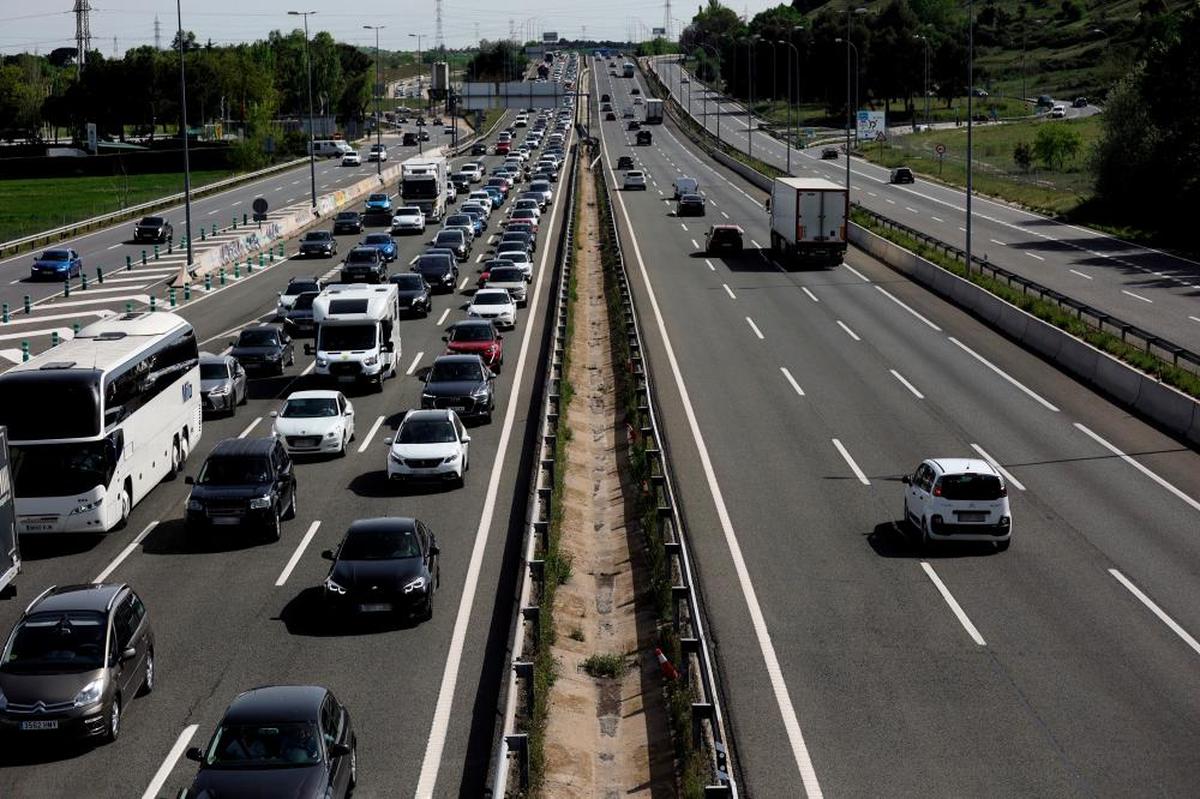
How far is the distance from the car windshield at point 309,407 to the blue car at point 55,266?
3749 centimetres

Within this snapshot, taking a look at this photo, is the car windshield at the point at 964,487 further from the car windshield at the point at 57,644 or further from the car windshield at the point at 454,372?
the car windshield at the point at 454,372

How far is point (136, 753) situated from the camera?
55.8 ft

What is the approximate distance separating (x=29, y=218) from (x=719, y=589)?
8931 cm

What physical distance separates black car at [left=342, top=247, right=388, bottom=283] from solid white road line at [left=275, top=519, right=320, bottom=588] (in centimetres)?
3179

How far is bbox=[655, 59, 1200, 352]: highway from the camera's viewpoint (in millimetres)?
51188

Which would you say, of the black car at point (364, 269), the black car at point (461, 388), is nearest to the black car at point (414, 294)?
the black car at point (364, 269)

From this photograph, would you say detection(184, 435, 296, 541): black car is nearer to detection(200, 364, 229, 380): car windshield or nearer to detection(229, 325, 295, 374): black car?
detection(200, 364, 229, 380): car windshield

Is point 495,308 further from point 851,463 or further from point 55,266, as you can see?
point 55,266

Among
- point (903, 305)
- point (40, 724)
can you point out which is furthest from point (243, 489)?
point (903, 305)

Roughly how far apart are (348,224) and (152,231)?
1052 centimetres

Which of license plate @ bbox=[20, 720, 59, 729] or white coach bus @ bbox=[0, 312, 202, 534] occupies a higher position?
white coach bus @ bbox=[0, 312, 202, 534]

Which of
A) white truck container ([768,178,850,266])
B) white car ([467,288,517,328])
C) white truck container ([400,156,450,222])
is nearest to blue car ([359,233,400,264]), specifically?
white truck container ([400,156,450,222])

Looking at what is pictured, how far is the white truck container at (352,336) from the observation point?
1565 inches

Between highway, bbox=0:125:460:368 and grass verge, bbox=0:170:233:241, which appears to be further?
grass verge, bbox=0:170:233:241
